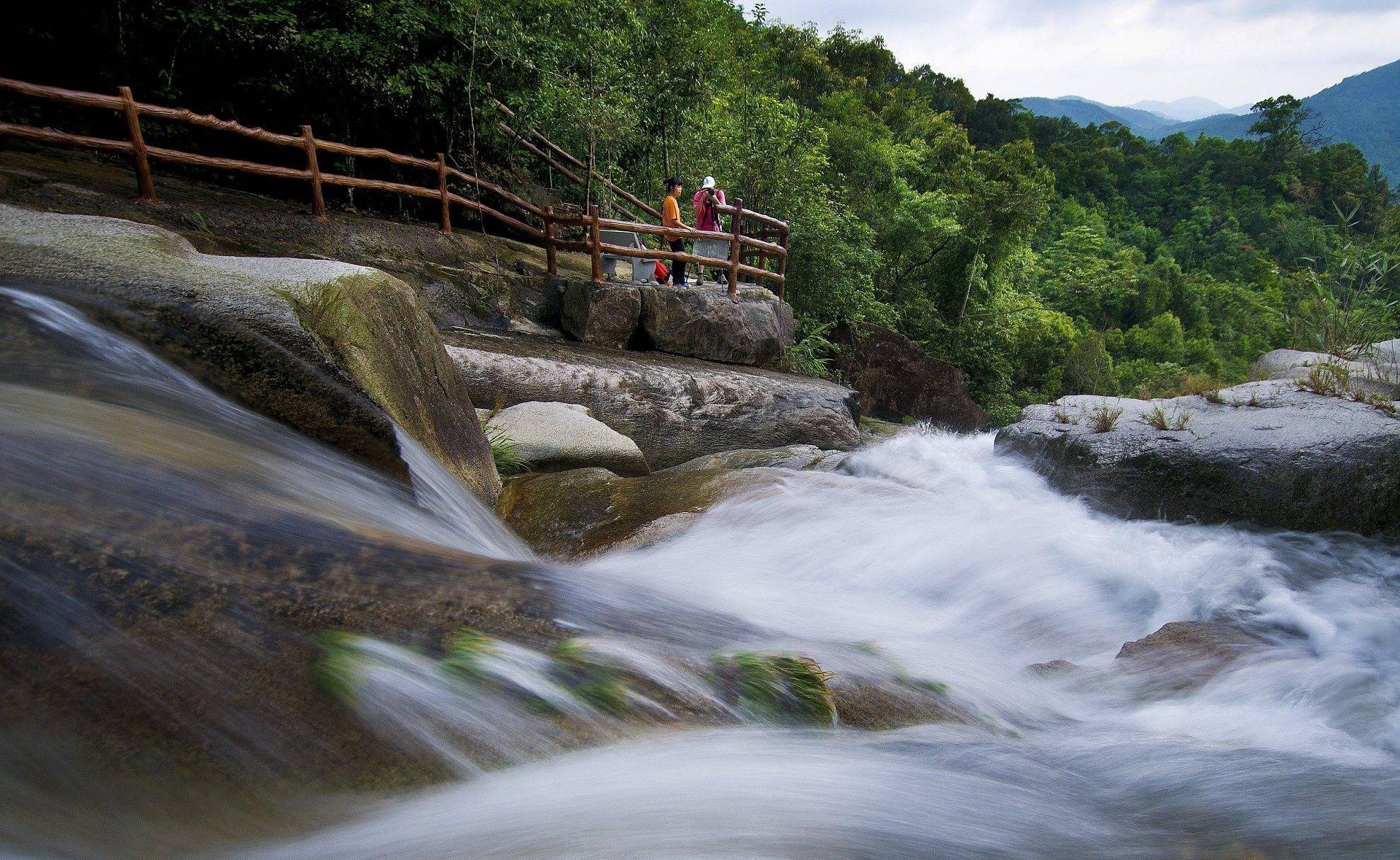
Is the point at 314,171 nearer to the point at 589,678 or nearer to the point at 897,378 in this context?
the point at 589,678

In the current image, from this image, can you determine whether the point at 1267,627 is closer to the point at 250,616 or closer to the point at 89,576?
the point at 250,616

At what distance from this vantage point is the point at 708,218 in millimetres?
12352

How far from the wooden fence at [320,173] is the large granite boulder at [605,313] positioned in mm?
310

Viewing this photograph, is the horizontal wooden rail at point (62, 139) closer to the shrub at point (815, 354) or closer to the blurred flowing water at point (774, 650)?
the blurred flowing water at point (774, 650)

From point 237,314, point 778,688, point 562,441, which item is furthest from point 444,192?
point 778,688

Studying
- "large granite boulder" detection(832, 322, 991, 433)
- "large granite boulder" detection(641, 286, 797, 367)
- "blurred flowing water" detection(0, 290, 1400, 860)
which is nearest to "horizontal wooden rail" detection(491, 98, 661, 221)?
"large granite boulder" detection(641, 286, 797, 367)

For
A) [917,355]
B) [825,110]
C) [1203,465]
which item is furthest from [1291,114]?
[1203,465]

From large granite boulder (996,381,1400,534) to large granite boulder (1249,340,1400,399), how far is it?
1.02 metres

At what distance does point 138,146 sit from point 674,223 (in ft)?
21.2

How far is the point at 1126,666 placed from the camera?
400cm

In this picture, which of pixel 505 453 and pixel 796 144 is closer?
pixel 505 453

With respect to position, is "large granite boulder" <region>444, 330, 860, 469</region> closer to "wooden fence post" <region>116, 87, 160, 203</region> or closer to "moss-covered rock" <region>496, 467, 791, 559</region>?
"moss-covered rock" <region>496, 467, 791, 559</region>

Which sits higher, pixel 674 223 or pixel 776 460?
pixel 674 223

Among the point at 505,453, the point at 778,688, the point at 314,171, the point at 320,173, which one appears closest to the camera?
the point at 778,688
